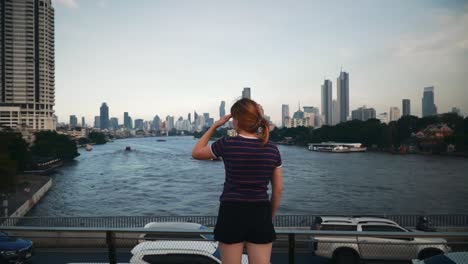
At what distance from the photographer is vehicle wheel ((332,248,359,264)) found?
337cm

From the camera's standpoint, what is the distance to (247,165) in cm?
187

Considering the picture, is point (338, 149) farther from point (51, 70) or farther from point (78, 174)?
point (51, 70)

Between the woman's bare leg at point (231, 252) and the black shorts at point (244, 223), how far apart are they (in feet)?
0.09

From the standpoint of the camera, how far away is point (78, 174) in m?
50.1

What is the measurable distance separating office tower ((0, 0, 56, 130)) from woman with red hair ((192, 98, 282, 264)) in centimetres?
12208

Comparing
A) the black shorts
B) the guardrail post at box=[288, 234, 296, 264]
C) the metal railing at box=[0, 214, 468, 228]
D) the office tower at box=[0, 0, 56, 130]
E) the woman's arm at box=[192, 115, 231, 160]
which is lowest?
the metal railing at box=[0, 214, 468, 228]

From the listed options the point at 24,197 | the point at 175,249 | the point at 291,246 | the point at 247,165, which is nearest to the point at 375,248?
the point at 291,246

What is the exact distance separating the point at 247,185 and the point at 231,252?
1.15 feet

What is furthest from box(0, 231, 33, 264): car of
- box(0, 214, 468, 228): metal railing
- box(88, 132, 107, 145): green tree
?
box(88, 132, 107, 145): green tree

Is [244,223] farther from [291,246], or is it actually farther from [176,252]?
[176,252]

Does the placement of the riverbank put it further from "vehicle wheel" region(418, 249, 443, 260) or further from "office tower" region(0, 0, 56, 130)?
"office tower" region(0, 0, 56, 130)

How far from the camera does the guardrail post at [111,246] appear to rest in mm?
3321

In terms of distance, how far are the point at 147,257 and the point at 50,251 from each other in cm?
165

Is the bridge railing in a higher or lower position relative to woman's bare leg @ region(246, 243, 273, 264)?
lower
